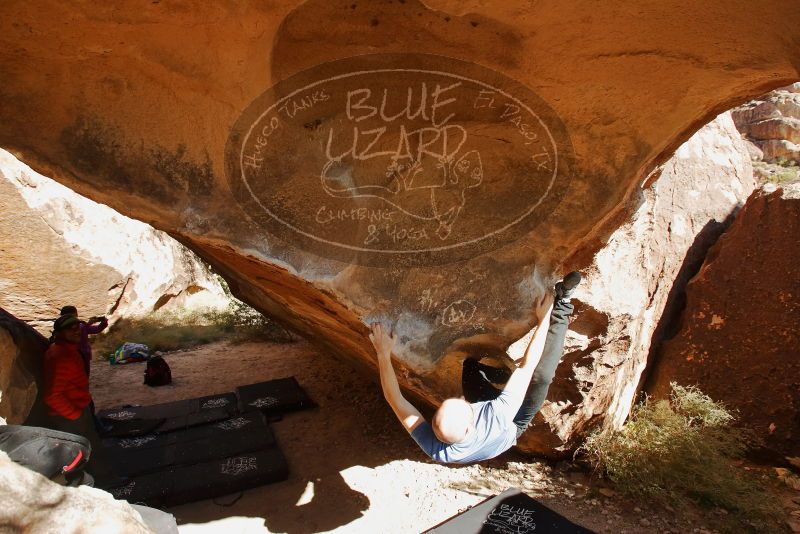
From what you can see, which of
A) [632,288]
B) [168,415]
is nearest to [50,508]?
[168,415]

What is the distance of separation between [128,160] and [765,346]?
479cm

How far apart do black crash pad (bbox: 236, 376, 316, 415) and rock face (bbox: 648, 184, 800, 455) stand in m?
3.27

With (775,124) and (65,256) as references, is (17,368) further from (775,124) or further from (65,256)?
(775,124)

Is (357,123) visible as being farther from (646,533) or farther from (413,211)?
(646,533)

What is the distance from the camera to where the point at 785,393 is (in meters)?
4.14

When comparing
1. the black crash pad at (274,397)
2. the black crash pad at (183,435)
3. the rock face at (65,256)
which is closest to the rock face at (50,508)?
the black crash pad at (183,435)

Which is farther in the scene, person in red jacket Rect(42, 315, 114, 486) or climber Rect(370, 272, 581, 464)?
person in red jacket Rect(42, 315, 114, 486)

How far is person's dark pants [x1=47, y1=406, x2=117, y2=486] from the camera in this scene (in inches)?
127

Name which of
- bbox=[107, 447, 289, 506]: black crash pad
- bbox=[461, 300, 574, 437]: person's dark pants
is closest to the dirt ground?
bbox=[107, 447, 289, 506]: black crash pad

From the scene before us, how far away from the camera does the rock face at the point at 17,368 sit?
2.62 meters

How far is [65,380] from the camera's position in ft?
10.5

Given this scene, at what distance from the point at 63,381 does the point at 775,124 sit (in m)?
13.4

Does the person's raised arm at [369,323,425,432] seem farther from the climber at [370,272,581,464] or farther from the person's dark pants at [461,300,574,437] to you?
the person's dark pants at [461,300,574,437]

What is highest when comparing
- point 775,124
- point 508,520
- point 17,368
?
point 775,124
